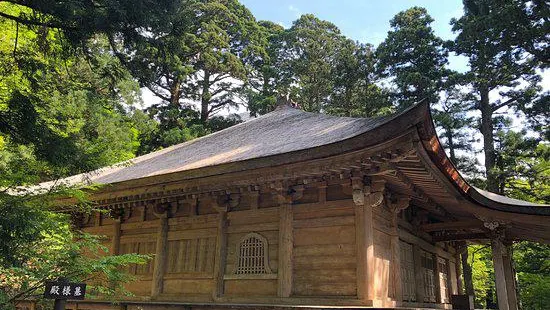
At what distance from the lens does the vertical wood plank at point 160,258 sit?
977 centimetres

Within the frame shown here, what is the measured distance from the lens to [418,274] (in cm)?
1009

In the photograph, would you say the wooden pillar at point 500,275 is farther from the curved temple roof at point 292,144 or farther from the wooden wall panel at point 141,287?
the wooden wall panel at point 141,287

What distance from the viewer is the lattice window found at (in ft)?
28.1

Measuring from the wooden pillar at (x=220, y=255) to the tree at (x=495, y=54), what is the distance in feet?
48.9

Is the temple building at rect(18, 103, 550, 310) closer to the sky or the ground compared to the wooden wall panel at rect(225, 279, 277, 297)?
closer to the sky

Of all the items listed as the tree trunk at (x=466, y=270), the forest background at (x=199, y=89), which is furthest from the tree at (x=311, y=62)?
the tree trunk at (x=466, y=270)

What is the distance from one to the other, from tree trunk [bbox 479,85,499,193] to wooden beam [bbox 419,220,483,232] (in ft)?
40.7

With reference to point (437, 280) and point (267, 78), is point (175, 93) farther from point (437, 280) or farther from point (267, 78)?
point (437, 280)

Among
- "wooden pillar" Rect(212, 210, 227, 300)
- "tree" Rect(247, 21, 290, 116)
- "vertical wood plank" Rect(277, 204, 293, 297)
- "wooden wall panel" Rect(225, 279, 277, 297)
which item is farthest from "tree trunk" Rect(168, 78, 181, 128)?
"vertical wood plank" Rect(277, 204, 293, 297)

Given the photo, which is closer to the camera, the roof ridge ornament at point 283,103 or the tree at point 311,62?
the roof ridge ornament at point 283,103

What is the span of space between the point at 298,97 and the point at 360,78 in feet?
15.5

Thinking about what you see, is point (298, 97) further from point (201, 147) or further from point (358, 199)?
point (358, 199)

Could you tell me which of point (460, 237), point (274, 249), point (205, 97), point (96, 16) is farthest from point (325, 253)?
point (205, 97)

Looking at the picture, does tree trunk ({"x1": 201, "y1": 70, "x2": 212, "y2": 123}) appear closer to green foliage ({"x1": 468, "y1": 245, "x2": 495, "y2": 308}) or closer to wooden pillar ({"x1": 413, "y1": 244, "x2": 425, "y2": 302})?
green foliage ({"x1": 468, "y1": 245, "x2": 495, "y2": 308})
